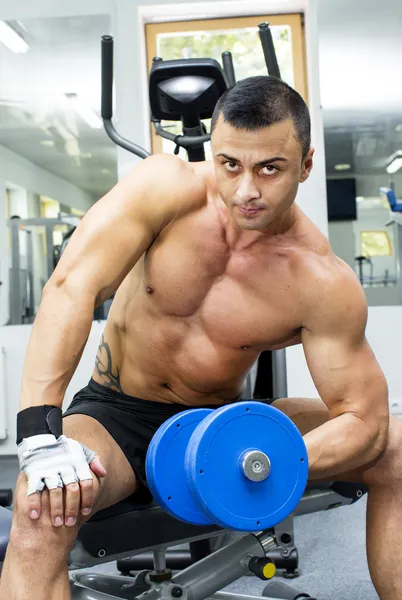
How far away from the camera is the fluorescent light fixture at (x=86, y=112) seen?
25.2ft

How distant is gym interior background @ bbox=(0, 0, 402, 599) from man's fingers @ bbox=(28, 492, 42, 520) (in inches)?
53.4

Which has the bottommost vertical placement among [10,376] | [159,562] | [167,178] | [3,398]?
[159,562]

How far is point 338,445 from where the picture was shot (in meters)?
1.65

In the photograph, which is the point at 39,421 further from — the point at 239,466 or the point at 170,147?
the point at 170,147

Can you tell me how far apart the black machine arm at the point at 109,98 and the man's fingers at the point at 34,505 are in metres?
1.30

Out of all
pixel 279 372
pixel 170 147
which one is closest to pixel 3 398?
pixel 170 147

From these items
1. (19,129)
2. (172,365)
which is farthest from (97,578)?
(19,129)

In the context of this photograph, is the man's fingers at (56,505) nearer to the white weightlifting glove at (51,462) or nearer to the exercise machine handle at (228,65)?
the white weightlifting glove at (51,462)

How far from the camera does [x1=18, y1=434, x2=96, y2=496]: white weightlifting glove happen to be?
1.34m

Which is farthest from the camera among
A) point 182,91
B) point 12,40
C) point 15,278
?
point 12,40

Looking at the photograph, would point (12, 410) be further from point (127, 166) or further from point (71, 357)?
point (71, 357)

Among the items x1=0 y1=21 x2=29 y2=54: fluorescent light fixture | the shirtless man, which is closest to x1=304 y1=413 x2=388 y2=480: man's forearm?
the shirtless man

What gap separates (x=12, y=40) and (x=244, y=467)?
210 inches

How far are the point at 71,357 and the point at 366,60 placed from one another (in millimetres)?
5540
